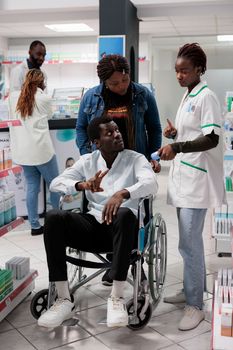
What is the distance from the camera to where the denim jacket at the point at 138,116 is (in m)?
2.96

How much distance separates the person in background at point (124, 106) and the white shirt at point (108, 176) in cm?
19

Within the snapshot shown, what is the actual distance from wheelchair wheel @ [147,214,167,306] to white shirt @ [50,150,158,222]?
0.66 feet

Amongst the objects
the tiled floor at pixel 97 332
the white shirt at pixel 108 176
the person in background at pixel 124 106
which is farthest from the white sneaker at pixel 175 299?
the person in background at pixel 124 106

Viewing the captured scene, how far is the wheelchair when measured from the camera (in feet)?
8.27

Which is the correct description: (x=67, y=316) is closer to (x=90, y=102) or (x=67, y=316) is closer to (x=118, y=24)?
(x=90, y=102)

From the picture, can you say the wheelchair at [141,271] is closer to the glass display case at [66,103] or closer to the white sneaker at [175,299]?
the white sneaker at [175,299]

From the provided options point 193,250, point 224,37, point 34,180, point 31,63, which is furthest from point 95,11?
point 224,37

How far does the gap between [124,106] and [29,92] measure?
1.64 metres

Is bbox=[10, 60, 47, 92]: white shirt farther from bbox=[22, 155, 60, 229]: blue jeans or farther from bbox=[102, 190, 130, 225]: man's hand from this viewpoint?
bbox=[102, 190, 130, 225]: man's hand

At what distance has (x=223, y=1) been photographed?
5750 mm

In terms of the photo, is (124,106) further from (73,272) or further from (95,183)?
(73,272)

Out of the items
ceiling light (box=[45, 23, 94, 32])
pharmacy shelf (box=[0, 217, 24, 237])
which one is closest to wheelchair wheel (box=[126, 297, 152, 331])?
pharmacy shelf (box=[0, 217, 24, 237])

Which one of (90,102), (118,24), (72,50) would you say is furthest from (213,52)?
(90,102)

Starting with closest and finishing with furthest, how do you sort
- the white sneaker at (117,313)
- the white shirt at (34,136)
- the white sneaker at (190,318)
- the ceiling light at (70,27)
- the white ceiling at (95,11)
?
the white sneaker at (117,313) < the white sneaker at (190,318) < the white shirt at (34,136) < the white ceiling at (95,11) < the ceiling light at (70,27)
